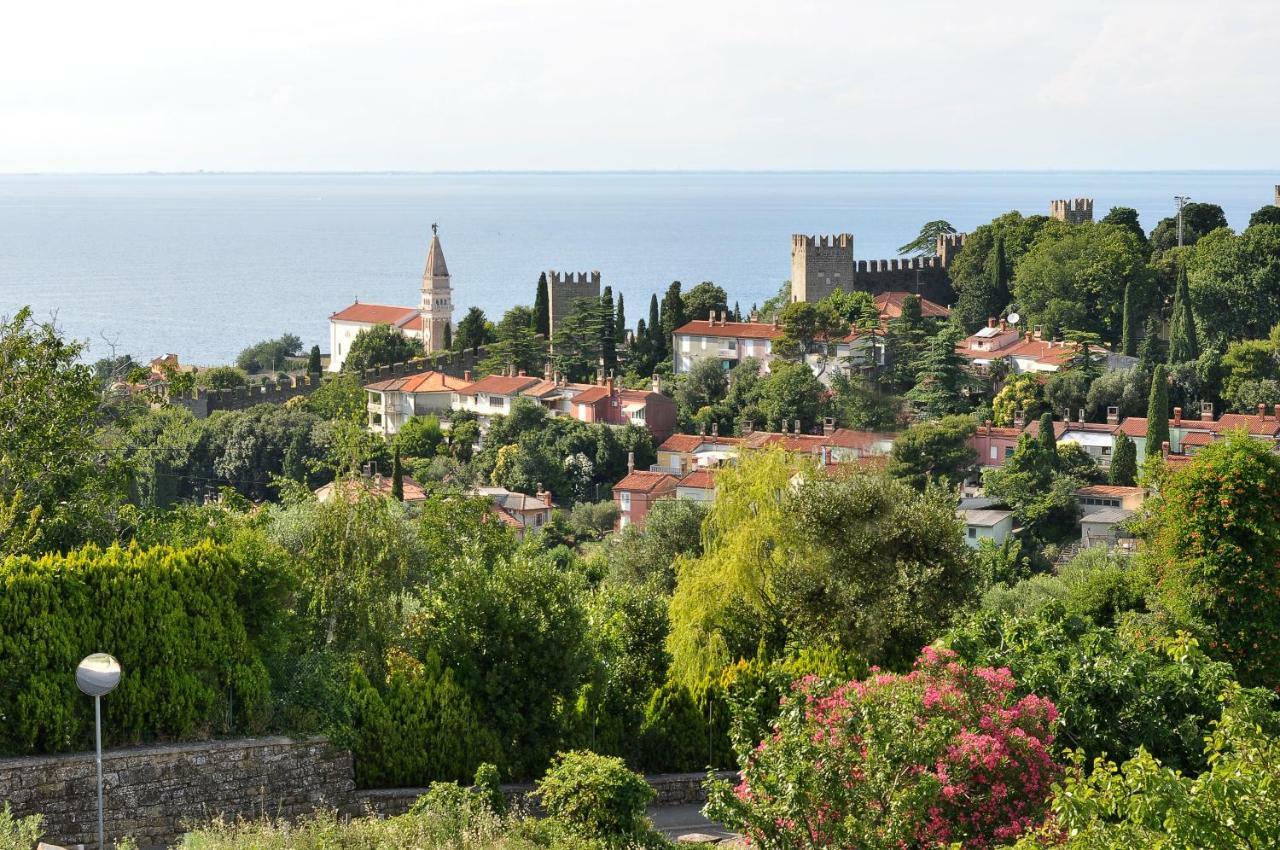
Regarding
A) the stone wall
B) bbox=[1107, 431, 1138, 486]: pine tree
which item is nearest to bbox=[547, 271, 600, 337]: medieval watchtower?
bbox=[1107, 431, 1138, 486]: pine tree

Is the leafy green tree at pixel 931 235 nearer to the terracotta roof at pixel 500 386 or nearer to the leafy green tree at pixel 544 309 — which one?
the leafy green tree at pixel 544 309

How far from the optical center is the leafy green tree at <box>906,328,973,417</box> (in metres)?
47.2

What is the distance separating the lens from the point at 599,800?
389 inches

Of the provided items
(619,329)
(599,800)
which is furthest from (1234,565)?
(619,329)

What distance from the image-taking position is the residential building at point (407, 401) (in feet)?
172

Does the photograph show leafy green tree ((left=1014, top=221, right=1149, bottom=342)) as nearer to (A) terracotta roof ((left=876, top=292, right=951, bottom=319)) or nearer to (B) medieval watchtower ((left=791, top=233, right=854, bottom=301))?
(A) terracotta roof ((left=876, top=292, right=951, bottom=319))

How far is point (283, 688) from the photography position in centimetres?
1152

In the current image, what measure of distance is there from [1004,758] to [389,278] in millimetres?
135409

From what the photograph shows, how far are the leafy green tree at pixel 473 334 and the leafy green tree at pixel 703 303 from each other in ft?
25.1

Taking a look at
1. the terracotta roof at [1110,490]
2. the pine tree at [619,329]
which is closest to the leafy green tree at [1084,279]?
the terracotta roof at [1110,490]

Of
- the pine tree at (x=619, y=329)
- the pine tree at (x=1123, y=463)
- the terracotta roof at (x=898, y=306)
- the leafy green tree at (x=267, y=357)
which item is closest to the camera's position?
the pine tree at (x=1123, y=463)

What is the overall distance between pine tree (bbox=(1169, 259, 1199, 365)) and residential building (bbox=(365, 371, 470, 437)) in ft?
71.7

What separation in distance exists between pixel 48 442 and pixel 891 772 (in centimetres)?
753

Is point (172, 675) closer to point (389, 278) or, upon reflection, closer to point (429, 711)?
point (429, 711)
